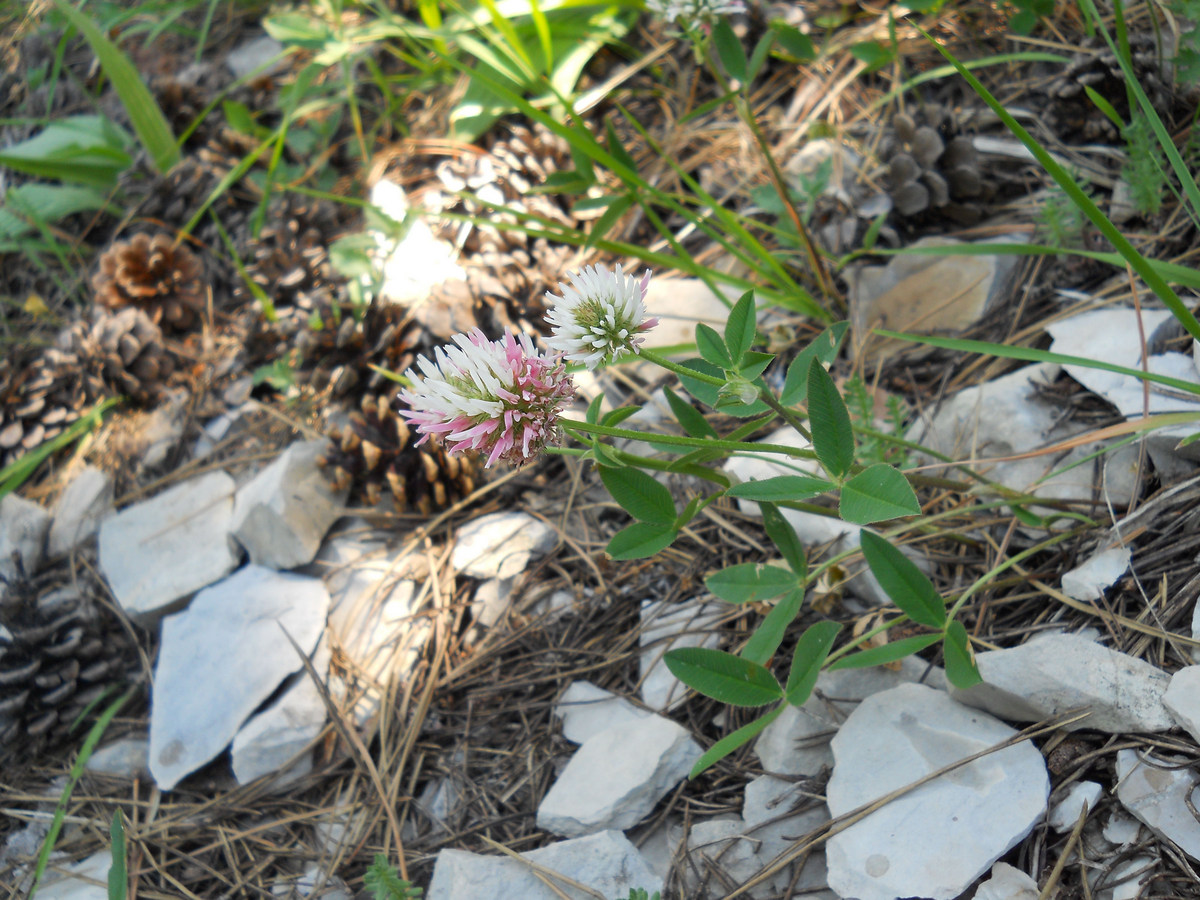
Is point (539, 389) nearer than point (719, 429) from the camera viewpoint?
Yes

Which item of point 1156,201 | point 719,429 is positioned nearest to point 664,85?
point 719,429

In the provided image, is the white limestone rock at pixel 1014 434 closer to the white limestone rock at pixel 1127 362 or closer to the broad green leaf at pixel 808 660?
the white limestone rock at pixel 1127 362

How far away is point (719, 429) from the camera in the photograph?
1801 millimetres

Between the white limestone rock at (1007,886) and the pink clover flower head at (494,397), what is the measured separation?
81 centimetres

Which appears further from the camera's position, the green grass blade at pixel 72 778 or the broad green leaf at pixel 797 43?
the broad green leaf at pixel 797 43

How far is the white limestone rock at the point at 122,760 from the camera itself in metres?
1.81

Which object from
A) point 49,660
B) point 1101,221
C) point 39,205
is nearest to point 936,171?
point 1101,221

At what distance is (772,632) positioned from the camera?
1.16 m

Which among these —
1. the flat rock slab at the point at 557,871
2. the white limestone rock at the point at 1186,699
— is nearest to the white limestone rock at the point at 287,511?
the flat rock slab at the point at 557,871

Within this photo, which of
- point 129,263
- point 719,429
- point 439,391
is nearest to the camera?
point 439,391

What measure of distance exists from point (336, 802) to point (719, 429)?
1180 millimetres

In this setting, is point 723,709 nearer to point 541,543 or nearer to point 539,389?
point 541,543

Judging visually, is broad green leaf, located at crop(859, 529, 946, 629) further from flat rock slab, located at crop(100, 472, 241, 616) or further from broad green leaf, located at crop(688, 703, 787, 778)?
flat rock slab, located at crop(100, 472, 241, 616)

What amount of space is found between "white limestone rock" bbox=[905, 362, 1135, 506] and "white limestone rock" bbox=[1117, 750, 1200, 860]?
471 millimetres
